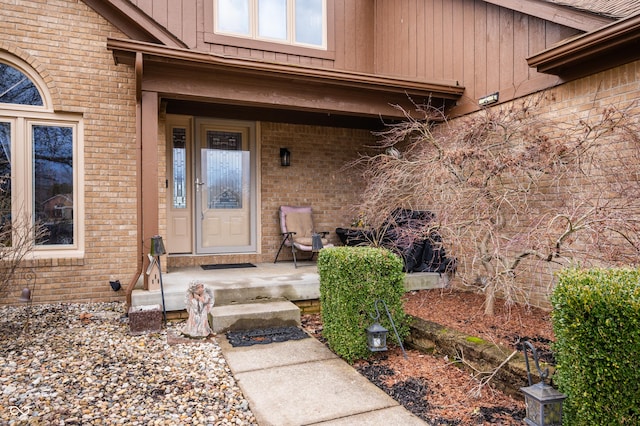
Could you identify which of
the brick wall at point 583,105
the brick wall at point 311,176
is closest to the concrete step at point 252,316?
the brick wall at point 583,105

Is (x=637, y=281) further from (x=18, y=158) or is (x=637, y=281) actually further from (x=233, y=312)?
(x=18, y=158)

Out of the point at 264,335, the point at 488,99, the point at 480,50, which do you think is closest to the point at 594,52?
the point at 488,99

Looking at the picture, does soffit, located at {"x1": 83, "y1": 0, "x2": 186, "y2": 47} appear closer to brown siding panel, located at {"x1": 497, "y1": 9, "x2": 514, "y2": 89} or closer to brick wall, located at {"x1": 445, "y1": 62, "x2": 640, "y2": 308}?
brown siding panel, located at {"x1": 497, "y1": 9, "x2": 514, "y2": 89}

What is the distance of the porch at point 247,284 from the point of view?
4340 mm

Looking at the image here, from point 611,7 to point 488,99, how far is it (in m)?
1.46

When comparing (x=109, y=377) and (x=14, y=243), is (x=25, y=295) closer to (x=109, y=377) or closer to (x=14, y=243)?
(x=14, y=243)

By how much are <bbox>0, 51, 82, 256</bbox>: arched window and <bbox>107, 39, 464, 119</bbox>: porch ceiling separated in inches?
53.9

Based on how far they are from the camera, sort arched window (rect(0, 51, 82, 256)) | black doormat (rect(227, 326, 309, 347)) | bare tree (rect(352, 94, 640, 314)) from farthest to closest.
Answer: arched window (rect(0, 51, 82, 256)) < black doormat (rect(227, 326, 309, 347)) < bare tree (rect(352, 94, 640, 314))

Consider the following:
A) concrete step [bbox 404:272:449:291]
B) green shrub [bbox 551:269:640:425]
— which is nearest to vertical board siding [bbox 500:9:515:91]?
concrete step [bbox 404:272:449:291]

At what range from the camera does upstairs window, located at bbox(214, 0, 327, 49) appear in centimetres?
620

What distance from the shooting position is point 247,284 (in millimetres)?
4762

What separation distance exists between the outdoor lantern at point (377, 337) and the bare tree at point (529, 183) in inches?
36.1

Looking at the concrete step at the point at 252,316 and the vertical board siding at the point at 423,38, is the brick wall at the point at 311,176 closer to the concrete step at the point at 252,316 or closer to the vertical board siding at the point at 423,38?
the vertical board siding at the point at 423,38

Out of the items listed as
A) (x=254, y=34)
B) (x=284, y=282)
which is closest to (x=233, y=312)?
(x=284, y=282)
